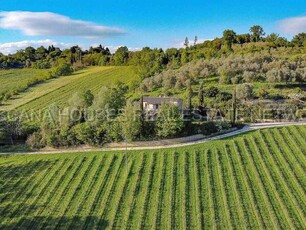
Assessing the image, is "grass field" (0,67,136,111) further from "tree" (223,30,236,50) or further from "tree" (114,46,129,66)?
"tree" (223,30,236,50)

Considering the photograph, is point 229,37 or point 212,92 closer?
point 212,92

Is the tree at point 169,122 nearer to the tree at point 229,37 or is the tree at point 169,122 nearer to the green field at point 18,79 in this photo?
the green field at point 18,79

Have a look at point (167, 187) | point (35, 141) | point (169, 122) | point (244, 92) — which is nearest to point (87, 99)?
point (35, 141)

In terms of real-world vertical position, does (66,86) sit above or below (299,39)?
below

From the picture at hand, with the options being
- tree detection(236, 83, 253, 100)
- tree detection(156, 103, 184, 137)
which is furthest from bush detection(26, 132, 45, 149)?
tree detection(236, 83, 253, 100)

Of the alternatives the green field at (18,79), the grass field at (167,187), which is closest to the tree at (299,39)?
the grass field at (167,187)

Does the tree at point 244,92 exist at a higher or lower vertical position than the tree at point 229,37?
lower

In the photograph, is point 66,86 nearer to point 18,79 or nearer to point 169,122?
point 18,79
